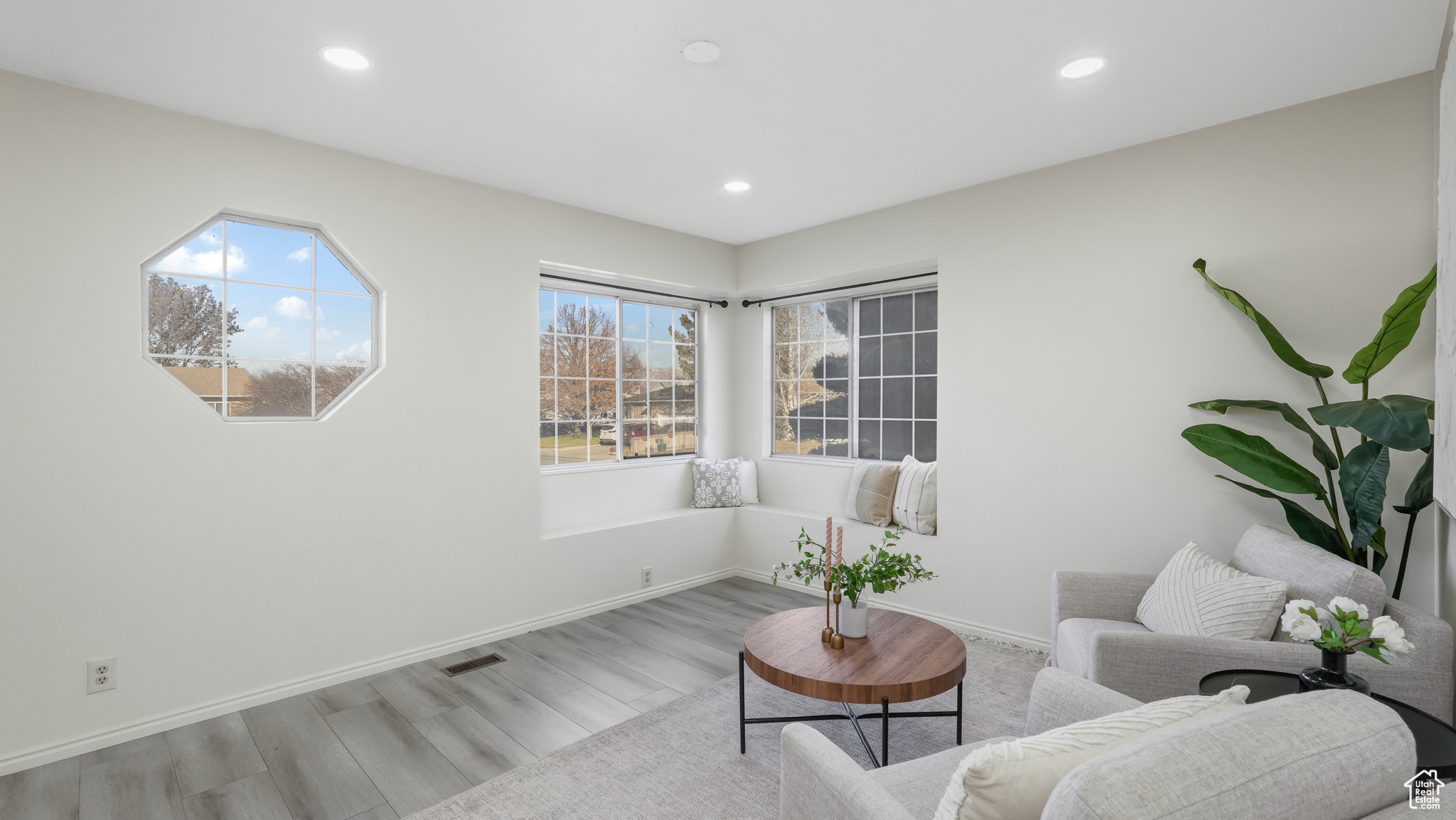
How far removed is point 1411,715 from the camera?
159cm

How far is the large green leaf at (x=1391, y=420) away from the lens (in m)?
2.13

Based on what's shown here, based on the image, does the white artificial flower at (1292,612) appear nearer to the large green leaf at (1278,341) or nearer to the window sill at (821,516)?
the large green leaf at (1278,341)

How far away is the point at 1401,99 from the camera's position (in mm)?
2627

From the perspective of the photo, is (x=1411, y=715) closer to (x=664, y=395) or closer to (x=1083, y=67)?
(x=1083, y=67)

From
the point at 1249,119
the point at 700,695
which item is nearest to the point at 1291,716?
the point at 700,695

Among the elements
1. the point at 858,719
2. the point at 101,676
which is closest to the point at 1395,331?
the point at 858,719

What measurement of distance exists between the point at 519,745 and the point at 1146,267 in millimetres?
3515

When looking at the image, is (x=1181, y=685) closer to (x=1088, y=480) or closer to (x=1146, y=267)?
(x=1088, y=480)

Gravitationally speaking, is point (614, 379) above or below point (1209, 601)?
above

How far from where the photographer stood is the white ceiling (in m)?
2.14

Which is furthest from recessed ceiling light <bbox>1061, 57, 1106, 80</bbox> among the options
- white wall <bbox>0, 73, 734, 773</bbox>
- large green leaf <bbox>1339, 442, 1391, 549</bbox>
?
white wall <bbox>0, 73, 734, 773</bbox>

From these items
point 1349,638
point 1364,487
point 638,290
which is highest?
point 638,290

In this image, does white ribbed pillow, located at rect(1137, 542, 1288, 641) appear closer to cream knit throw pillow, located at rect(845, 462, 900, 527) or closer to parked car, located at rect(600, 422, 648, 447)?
cream knit throw pillow, located at rect(845, 462, 900, 527)

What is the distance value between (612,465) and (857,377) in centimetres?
191
